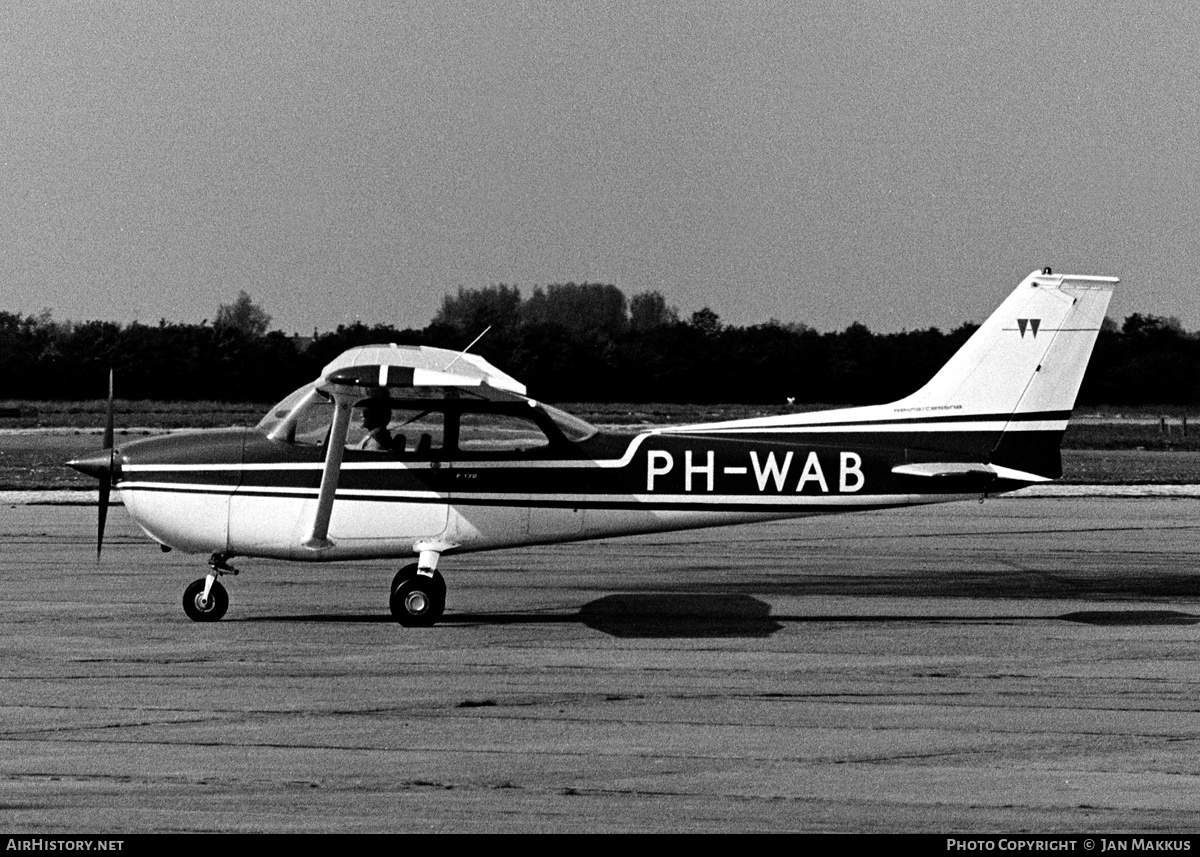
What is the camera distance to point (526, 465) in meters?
12.7

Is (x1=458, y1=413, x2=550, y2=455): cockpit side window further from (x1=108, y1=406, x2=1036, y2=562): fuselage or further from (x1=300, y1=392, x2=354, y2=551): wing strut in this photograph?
(x1=300, y1=392, x2=354, y2=551): wing strut

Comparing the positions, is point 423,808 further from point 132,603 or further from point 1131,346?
point 1131,346

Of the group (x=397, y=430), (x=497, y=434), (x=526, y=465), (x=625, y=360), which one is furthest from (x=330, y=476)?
(x=625, y=360)

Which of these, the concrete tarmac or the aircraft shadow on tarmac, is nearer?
the concrete tarmac

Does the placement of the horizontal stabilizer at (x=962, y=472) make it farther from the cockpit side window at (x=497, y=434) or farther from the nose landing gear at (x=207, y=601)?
the nose landing gear at (x=207, y=601)

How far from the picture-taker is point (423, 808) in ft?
22.8

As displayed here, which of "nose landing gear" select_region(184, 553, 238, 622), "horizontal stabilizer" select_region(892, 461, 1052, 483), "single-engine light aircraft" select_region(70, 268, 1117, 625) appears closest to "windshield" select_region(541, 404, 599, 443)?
"single-engine light aircraft" select_region(70, 268, 1117, 625)

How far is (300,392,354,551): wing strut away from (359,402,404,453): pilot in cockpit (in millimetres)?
230

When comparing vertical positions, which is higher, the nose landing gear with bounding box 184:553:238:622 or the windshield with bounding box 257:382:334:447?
the windshield with bounding box 257:382:334:447

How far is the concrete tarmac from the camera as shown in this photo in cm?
702

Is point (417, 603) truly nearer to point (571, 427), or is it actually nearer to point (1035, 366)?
point (571, 427)

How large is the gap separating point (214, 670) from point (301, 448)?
268cm

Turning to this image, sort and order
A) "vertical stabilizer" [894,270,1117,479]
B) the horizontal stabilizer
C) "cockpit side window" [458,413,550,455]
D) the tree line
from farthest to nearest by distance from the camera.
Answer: the tree line, "vertical stabilizer" [894,270,1117,479], the horizontal stabilizer, "cockpit side window" [458,413,550,455]

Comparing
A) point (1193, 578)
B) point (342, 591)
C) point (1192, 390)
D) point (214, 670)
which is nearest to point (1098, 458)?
point (1192, 390)
